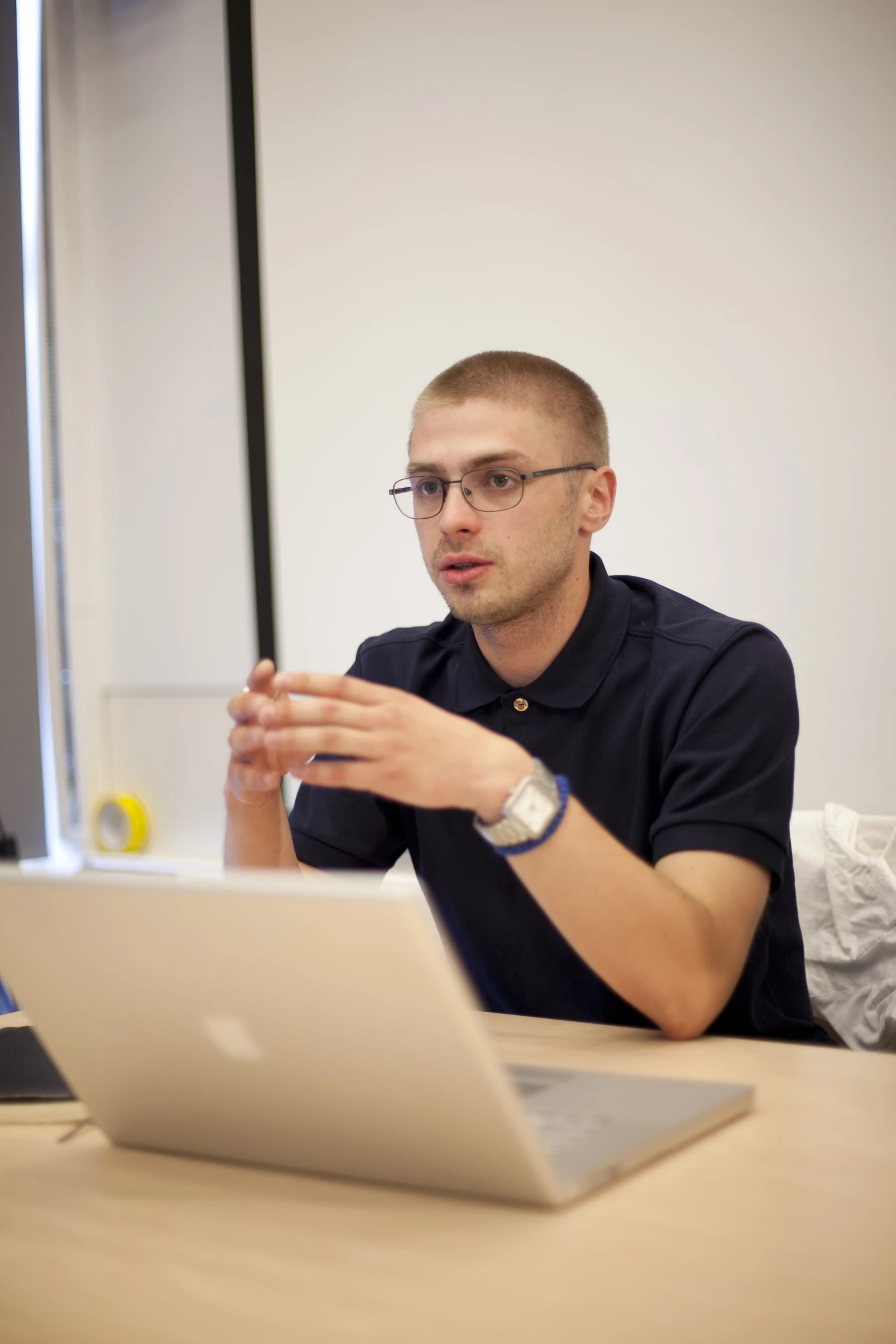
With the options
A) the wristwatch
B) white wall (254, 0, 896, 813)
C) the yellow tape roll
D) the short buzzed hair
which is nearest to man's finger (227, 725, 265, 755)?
the wristwatch

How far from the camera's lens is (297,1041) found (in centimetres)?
69

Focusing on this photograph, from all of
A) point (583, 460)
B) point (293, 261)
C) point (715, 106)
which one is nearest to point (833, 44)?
point (715, 106)

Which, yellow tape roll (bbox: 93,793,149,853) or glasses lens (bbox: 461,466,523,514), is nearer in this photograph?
glasses lens (bbox: 461,466,523,514)

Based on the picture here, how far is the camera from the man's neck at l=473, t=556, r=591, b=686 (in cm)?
157

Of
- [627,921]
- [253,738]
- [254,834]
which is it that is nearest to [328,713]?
Answer: [253,738]

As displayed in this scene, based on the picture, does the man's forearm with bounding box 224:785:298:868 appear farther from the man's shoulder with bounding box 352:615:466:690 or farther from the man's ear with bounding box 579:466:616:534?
the man's ear with bounding box 579:466:616:534

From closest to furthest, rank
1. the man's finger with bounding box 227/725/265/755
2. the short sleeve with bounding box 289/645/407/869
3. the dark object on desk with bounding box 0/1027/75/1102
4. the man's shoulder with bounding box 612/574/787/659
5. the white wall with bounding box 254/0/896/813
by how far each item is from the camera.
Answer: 1. the dark object on desk with bounding box 0/1027/75/1102
2. the man's finger with bounding box 227/725/265/755
3. the man's shoulder with bounding box 612/574/787/659
4. the short sleeve with bounding box 289/645/407/869
5. the white wall with bounding box 254/0/896/813

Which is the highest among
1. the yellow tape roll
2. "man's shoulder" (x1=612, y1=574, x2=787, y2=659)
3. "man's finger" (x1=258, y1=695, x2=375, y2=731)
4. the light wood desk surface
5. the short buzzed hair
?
the short buzzed hair

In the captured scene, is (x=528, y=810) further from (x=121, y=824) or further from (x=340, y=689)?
(x=121, y=824)

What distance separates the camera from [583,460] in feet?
5.42

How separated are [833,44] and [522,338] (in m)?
0.76

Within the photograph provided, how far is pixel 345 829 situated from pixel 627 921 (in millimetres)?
623

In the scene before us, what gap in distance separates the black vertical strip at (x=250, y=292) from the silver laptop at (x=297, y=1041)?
7.43ft

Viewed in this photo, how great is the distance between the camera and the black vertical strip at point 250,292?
295 centimetres
